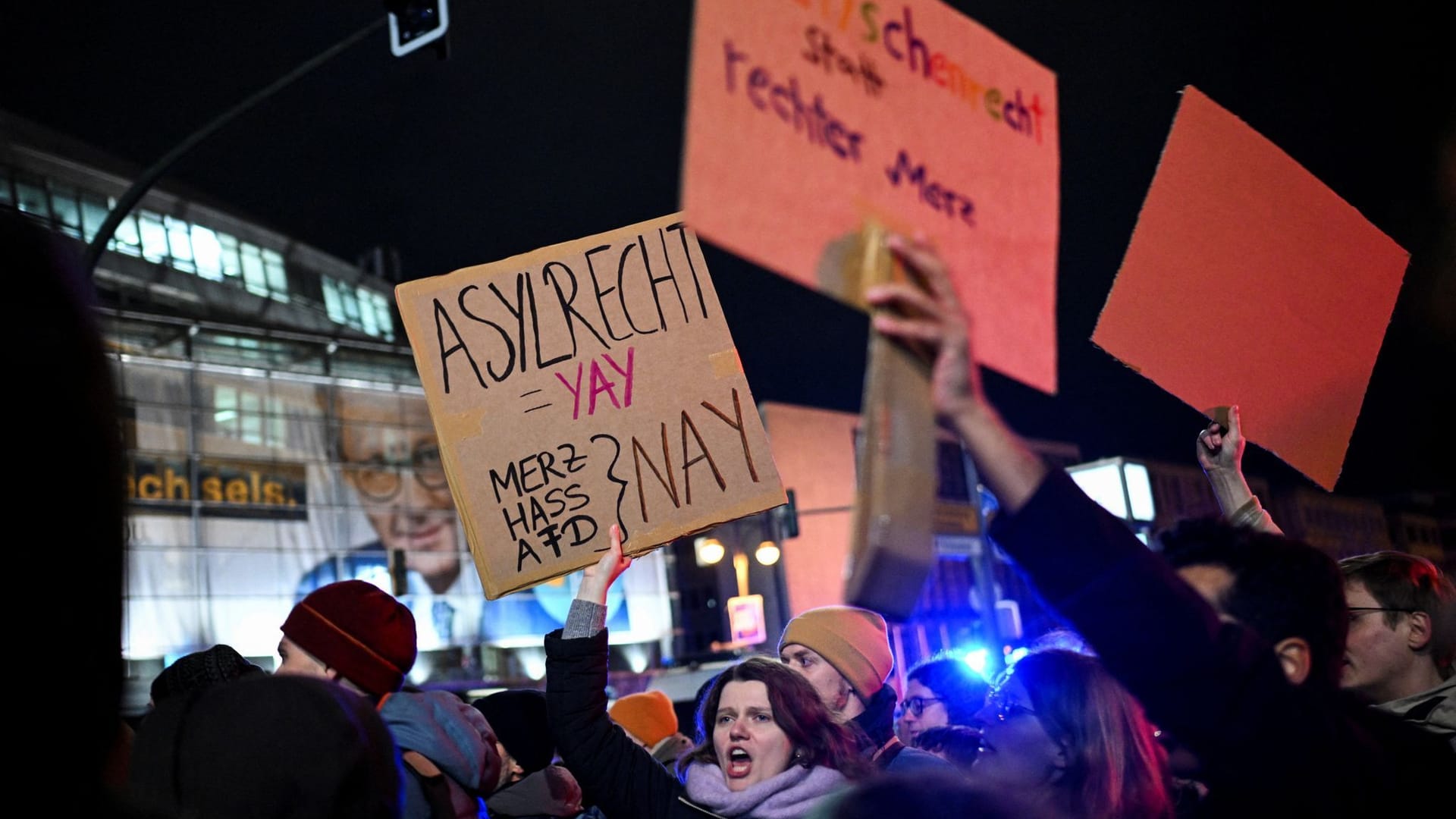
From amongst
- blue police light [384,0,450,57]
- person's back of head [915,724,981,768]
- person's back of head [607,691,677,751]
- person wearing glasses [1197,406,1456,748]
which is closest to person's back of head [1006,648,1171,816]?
person wearing glasses [1197,406,1456,748]

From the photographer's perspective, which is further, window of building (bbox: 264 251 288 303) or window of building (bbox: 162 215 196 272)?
window of building (bbox: 264 251 288 303)

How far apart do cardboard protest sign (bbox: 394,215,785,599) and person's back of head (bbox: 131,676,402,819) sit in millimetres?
1925

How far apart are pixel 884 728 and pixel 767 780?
1.18 meters

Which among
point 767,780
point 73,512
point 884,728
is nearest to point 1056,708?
point 767,780

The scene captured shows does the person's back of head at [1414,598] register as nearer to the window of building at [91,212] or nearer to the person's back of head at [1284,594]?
the person's back of head at [1284,594]

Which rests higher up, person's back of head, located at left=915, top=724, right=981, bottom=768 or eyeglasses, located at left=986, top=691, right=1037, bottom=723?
eyeglasses, located at left=986, top=691, right=1037, bottom=723

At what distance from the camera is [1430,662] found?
10.1 feet

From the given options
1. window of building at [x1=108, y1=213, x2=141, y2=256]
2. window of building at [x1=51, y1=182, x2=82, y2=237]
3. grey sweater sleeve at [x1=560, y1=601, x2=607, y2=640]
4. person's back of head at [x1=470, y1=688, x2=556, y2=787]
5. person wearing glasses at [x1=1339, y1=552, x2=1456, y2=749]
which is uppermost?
window of building at [x1=51, y1=182, x2=82, y2=237]

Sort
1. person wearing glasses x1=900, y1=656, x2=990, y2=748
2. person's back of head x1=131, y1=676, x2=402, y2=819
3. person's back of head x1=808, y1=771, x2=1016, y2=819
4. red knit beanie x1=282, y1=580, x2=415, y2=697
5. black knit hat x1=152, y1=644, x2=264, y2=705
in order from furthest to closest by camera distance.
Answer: person wearing glasses x1=900, y1=656, x2=990, y2=748, black knit hat x1=152, y1=644, x2=264, y2=705, red knit beanie x1=282, y1=580, x2=415, y2=697, person's back of head x1=808, y1=771, x2=1016, y2=819, person's back of head x1=131, y1=676, x2=402, y2=819

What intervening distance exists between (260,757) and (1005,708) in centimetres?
233

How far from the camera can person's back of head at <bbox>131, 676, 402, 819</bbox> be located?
1255 millimetres

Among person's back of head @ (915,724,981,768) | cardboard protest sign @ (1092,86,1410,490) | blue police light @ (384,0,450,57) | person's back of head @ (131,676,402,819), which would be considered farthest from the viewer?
blue police light @ (384,0,450,57)

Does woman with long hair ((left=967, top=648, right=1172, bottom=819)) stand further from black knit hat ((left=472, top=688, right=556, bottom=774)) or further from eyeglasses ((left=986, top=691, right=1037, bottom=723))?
black knit hat ((left=472, top=688, right=556, bottom=774))

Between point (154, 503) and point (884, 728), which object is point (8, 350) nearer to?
point (884, 728)
